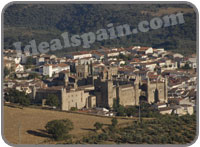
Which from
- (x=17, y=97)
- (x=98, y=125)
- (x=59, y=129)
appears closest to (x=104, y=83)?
(x=17, y=97)

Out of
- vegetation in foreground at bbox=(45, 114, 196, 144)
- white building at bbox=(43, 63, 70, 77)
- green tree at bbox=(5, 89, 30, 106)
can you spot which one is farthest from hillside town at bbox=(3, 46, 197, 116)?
vegetation in foreground at bbox=(45, 114, 196, 144)

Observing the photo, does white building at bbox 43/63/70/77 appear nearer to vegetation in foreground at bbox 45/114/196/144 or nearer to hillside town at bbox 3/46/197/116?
hillside town at bbox 3/46/197/116

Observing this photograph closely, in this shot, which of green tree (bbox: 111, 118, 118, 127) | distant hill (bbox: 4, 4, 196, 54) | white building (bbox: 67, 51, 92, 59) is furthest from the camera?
distant hill (bbox: 4, 4, 196, 54)

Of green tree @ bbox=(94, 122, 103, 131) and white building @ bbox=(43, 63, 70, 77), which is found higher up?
white building @ bbox=(43, 63, 70, 77)

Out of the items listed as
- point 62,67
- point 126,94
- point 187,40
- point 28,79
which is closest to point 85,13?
point 187,40

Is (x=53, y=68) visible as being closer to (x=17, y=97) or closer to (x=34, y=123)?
(x=17, y=97)
